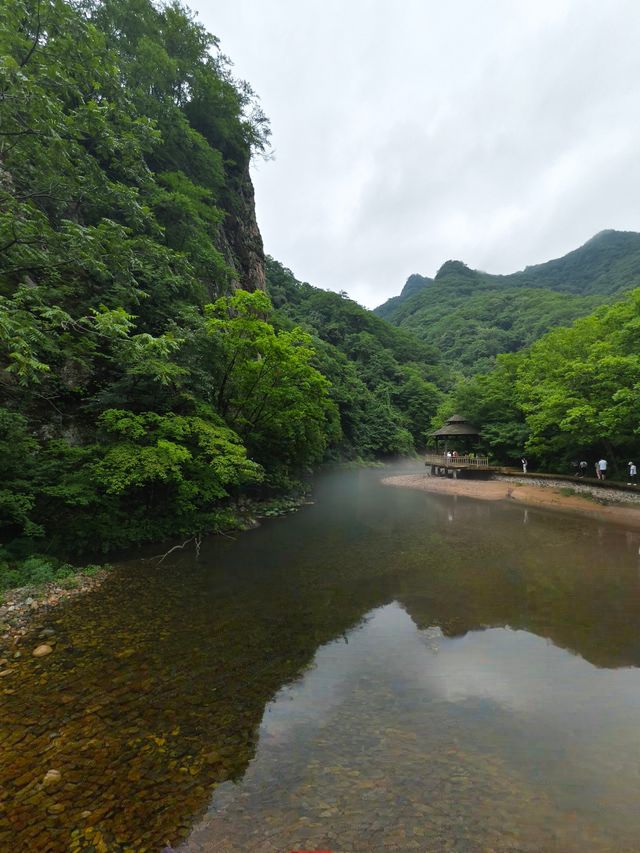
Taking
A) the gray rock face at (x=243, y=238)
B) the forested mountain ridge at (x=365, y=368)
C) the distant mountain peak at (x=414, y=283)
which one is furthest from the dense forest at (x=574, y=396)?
the distant mountain peak at (x=414, y=283)

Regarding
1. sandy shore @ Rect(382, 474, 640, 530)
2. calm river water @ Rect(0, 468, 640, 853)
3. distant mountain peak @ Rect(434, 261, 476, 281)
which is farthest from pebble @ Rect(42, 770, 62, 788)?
distant mountain peak @ Rect(434, 261, 476, 281)

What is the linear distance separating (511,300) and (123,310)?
343ft

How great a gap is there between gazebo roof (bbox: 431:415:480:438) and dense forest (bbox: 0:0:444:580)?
14217 mm

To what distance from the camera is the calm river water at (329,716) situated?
3.03m

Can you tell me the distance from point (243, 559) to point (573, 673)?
24.8ft

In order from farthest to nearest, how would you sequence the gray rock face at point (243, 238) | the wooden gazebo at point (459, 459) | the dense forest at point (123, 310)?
the wooden gazebo at point (459, 459)
the gray rock face at point (243, 238)
the dense forest at point (123, 310)

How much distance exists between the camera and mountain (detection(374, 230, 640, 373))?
72.3 meters

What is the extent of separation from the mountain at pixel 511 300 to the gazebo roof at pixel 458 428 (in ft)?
131

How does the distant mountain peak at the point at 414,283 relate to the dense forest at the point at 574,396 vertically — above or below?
above

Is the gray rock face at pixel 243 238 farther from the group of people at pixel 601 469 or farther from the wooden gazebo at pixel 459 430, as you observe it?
the group of people at pixel 601 469

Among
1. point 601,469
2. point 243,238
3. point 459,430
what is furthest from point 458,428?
point 243,238

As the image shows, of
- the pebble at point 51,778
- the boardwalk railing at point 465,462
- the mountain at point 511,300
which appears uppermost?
the mountain at point 511,300

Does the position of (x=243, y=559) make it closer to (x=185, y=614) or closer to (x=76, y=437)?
(x=185, y=614)

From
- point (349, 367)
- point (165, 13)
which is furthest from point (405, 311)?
point (165, 13)
